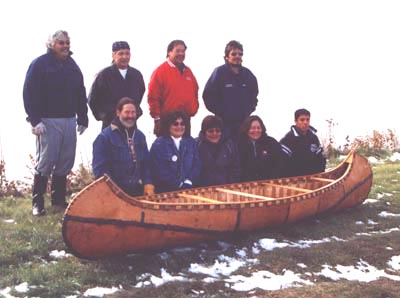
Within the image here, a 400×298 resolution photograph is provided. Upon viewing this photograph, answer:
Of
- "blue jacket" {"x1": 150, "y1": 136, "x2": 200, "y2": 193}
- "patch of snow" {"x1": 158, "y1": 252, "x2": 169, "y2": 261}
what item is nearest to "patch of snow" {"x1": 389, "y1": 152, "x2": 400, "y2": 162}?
"blue jacket" {"x1": 150, "y1": 136, "x2": 200, "y2": 193}

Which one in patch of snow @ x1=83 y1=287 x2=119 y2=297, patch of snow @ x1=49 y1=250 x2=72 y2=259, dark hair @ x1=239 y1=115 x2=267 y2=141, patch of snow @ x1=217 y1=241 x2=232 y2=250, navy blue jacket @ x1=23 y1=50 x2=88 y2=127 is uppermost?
navy blue jacket @ x1=23 y1=50 x2=88 y2=127

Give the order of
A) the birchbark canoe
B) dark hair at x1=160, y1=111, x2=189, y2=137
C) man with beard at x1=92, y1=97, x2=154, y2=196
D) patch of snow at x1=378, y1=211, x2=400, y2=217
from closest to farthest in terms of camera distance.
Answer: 1. the birchbark canoe
2. man with beard at x1=92, y1=97, x2=154, y2=196
3. dark hair at x1=160, y1=111, x2=189, y2=137
4. patch of snow at x1=378, y1=211, x2=400, y2=217

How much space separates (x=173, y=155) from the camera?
256 inches

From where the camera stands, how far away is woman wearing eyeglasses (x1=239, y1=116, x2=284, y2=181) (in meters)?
7.29

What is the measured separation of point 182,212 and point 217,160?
5.59 feet

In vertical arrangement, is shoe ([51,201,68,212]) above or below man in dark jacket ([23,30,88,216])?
below

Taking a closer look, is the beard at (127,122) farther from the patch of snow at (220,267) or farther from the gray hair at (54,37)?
the patch of snow at (220,267)

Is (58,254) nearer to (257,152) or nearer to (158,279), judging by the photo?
(158,279)

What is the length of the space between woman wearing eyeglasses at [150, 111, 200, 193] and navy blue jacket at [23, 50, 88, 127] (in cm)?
106

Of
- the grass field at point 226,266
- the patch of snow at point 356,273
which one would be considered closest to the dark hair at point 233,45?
the grass field at point 226,266

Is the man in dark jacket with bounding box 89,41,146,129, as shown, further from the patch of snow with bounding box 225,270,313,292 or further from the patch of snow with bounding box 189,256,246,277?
the patch of snow with bounding box 225,270,313,292

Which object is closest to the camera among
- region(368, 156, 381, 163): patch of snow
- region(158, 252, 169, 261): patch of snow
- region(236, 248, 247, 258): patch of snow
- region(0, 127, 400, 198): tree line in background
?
region(158, 252, 169, 261): patch of snow

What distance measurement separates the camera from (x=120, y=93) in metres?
6.62

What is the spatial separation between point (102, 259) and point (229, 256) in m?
1.19
